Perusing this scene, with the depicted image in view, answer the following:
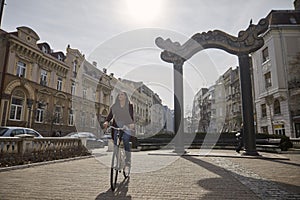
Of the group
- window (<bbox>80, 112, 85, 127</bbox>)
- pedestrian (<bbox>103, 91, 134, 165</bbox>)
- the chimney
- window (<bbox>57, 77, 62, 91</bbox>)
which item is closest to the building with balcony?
the chimney

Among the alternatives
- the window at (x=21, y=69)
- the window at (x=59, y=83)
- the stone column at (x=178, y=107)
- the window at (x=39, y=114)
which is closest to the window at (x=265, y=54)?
the stone column at (x=178, y=107)

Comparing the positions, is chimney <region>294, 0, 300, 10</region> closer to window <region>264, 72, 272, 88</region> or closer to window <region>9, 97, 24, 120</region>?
window <region>264, 72, 272, 88</region>

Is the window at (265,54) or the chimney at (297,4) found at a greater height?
the chimney at (297,4)

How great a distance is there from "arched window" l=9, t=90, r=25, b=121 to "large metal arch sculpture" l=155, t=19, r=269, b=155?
62.1ft

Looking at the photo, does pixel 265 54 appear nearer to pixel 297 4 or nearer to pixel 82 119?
pixel 297 4

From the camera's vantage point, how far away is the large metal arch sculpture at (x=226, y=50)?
424 inches

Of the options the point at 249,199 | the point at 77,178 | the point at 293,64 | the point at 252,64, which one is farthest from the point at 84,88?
the point at 249,199

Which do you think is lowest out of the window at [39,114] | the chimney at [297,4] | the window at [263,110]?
the window at [39,114]

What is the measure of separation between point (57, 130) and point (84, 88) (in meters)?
9.77

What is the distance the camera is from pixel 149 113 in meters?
53.7

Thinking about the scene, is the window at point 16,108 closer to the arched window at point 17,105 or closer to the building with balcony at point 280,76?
the arched window at point 17,105

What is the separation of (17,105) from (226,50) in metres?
22.4

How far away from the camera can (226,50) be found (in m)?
11.7

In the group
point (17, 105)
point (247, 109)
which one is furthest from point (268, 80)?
point (17, 105)
